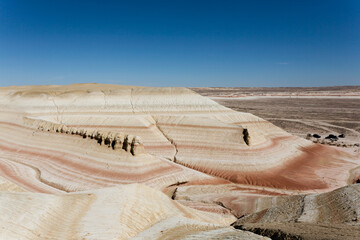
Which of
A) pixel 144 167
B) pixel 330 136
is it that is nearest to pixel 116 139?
pixel 144 167

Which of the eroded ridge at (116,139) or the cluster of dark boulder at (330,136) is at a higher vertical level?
the eroded ridge at (116,139)

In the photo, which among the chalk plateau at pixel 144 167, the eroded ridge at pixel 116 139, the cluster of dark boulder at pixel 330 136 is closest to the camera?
the chalk plateau at pixel 144 167

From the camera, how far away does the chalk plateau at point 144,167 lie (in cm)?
1080

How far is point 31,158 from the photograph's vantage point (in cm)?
2556

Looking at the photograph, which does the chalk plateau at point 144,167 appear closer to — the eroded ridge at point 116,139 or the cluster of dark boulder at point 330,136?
the eroded ridge at point 116,139

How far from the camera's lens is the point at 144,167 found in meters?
22.3

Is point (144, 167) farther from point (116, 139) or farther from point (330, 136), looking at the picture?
point (330, 136)

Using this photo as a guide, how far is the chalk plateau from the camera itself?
10.8 metres

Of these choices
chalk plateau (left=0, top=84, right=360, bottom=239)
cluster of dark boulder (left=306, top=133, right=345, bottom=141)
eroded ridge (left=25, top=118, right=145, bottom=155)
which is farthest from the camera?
cluster of dark boulder (left=306, top=133, right=345, bottom=141)

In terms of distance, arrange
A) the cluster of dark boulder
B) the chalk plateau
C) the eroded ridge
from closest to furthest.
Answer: the chalk plateau, the eroded ridge, the cluster of dark boulder

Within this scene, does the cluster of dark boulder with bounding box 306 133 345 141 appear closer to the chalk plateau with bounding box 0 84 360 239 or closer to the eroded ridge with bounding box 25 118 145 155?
the chalk plateau with bounding box 0 84 360 239

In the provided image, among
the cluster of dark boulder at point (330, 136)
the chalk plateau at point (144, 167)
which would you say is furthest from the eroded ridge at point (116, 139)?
the cluster of dark boulder at point (330, 136)

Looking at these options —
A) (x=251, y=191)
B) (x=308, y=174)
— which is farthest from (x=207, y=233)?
(x=308, y=174)

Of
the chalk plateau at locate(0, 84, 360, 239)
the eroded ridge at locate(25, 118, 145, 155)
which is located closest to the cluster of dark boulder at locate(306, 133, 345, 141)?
the chalk plateau at locate(0, 84, 360, 239)
